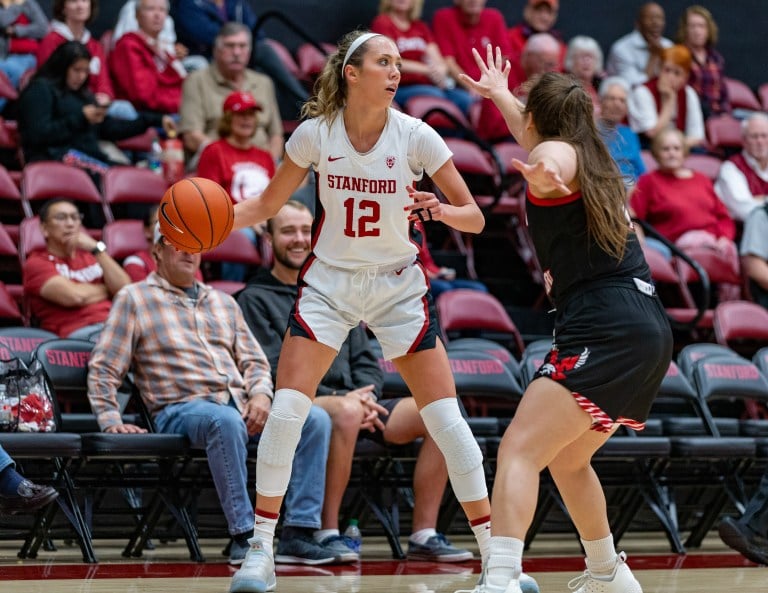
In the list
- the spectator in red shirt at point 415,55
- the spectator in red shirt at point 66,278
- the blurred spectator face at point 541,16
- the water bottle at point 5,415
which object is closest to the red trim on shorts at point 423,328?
the water bottle at point 5,415

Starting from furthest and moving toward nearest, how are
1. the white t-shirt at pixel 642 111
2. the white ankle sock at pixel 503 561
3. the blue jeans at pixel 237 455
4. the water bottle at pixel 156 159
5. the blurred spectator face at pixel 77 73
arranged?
the white t-shirt at pixel 642 111, the water bottle at pixel 156 159, the blurred spectator face at pixel 77 73, the blue jeans at pixel 237 455, the white ankle sock at pixel 503 561

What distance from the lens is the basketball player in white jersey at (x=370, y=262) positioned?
436 centimetres

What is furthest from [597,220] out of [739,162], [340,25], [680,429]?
[340,25]

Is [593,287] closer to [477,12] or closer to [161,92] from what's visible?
[161,92]

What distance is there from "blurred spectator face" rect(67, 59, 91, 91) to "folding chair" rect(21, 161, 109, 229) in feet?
1.90

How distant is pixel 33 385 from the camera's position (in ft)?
17.9

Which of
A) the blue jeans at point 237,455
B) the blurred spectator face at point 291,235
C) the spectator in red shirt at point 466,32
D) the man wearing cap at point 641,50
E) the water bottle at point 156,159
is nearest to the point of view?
the blue jeans at point 237,455

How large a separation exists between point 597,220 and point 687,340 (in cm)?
505

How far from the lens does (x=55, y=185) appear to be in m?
7.91

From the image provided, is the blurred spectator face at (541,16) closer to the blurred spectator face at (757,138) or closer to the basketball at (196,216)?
the blurred spectator face at (757,138)

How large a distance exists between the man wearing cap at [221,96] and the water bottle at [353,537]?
10.9ft

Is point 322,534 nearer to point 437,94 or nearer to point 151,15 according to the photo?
point 151,15

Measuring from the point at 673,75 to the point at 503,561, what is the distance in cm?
769

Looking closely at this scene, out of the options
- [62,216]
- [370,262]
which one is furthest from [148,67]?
[370,262]
